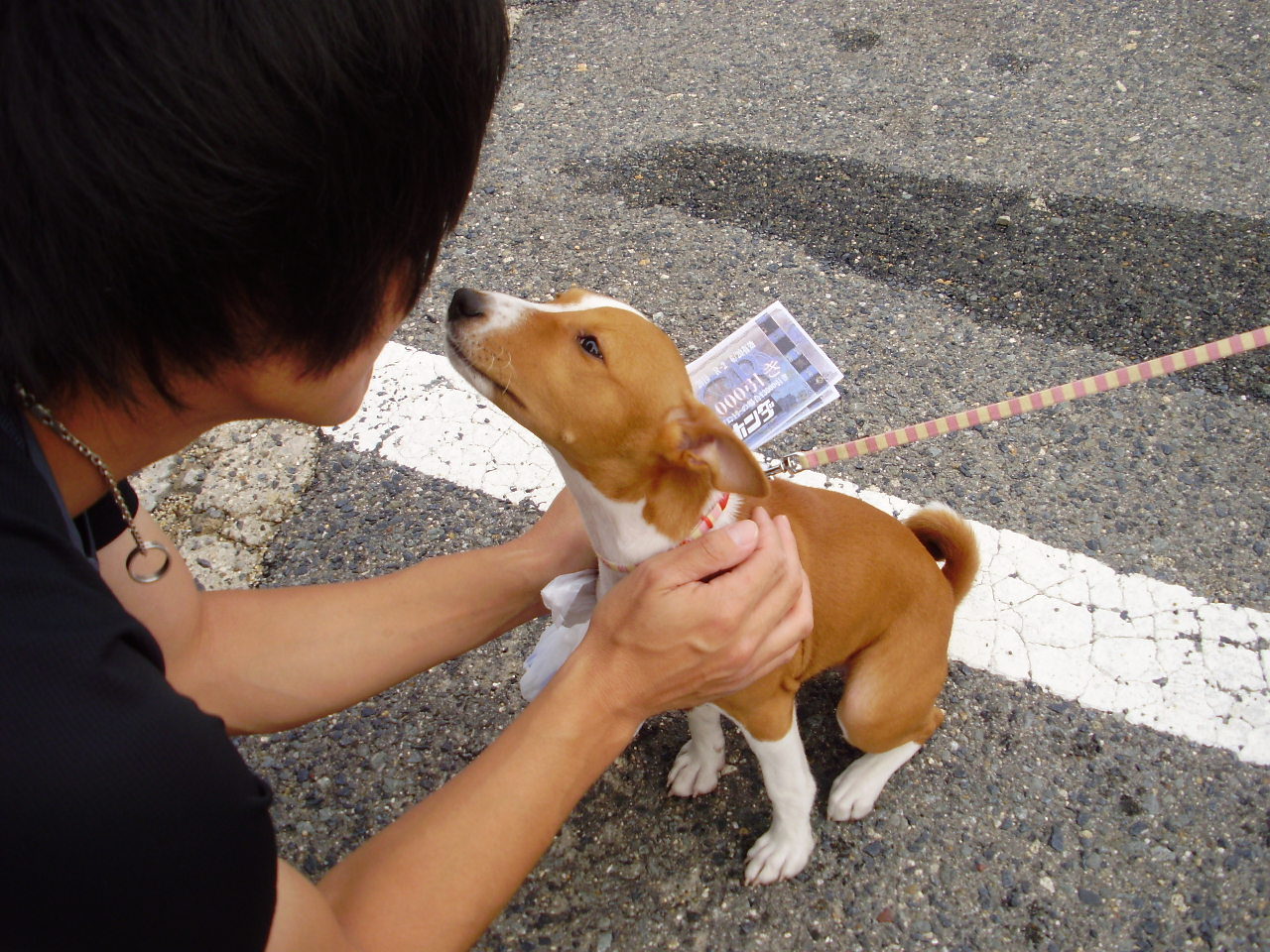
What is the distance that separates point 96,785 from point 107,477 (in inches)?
18.0

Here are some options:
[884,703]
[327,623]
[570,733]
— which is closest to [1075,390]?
[884,703]

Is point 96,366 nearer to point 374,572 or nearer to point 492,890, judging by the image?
point 492,890

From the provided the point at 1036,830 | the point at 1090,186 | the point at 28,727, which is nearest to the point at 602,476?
the point at 28,727

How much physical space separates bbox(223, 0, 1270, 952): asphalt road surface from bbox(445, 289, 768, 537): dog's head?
0.75 metres

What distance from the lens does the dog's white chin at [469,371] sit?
1.69m

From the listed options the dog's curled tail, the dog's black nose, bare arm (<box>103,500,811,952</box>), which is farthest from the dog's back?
the dog's black nose

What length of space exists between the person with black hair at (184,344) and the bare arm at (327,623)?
1.10 feet

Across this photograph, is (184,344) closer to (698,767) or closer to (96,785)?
(96,785)

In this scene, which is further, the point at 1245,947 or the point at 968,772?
the point at 968,772

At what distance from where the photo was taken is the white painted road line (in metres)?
2.09

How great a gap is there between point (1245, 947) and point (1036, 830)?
1.26 ft

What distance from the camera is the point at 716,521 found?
5.68 ft

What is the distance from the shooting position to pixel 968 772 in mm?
2039

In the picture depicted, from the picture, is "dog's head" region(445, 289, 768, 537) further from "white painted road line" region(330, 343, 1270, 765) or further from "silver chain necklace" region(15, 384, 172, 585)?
"white painted road line" region(330, 343, 1270, 765)
